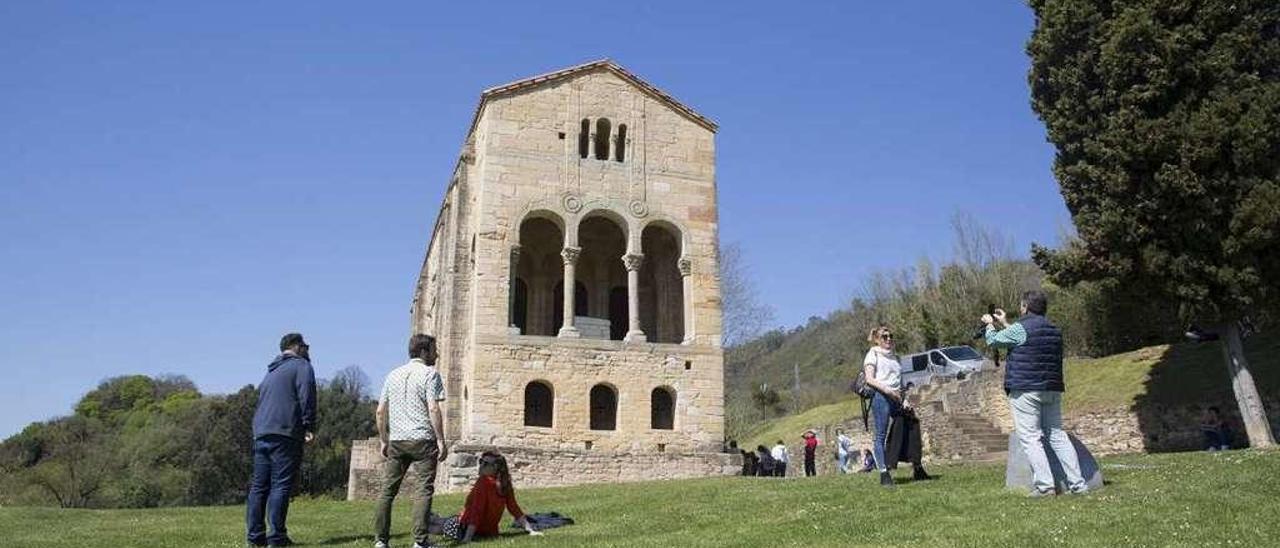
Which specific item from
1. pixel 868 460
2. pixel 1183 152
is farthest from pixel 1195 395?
pixel 868 460

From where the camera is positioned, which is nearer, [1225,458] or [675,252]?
[1225,458]

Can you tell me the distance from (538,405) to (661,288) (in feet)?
19.8

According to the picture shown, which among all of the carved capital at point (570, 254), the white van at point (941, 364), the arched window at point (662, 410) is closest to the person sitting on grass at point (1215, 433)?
the white van at point (941, 364)

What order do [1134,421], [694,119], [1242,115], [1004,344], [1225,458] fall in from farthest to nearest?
[694,119] → [1134,421] → [1242,115] → [1225,458] → [1004,344]

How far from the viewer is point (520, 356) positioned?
86.9 ft

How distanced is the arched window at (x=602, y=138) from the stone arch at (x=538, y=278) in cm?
388

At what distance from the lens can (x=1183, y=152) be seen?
19.8 meters

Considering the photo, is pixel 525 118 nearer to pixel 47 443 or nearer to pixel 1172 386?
pixel 1172 386

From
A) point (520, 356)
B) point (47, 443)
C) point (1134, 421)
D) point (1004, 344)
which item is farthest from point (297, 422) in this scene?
point (47, 443)

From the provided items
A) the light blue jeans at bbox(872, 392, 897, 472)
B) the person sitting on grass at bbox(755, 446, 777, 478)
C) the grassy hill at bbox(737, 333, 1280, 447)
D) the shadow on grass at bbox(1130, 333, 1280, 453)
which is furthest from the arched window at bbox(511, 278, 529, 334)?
the light blue jeans at bbox(872, 392, 897, 472)

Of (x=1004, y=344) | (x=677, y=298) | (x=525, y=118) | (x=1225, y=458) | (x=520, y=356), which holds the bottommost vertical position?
(x=1225, y=458)

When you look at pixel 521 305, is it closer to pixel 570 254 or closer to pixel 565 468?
pixel 570 254

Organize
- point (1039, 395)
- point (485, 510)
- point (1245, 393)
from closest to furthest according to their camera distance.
Answer: point (1039, 395) < point (485, 510) < point (1245, 393)

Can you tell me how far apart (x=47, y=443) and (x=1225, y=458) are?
82999mm
